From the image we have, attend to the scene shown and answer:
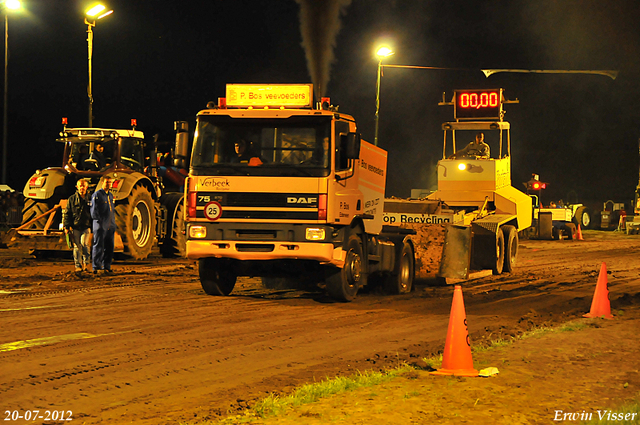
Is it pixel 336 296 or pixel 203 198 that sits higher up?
pixel 203 198

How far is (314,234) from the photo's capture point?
11703 millimetres

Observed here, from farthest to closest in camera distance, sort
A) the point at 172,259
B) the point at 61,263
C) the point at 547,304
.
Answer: the point at 172,259 → the point at 61,263 → the point at 547,304

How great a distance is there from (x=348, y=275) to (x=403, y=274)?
2.54 metres

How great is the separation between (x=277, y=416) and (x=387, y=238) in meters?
8.89

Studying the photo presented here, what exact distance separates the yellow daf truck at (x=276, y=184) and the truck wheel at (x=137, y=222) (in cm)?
579

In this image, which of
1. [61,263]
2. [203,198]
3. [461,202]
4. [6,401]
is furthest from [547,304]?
[61,263]

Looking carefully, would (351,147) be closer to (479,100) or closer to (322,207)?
(322,207)

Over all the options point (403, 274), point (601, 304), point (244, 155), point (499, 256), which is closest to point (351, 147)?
point (244, 155)

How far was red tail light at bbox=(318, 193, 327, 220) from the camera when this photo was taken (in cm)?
1160

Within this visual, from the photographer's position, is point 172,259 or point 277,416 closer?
point 277,416

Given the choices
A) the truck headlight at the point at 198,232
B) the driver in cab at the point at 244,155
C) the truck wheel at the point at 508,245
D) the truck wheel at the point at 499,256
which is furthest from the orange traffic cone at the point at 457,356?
the truck wheel at the point at 508,245

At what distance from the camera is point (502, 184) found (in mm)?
21359

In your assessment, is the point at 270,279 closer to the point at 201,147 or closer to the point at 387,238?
the point at 387,238

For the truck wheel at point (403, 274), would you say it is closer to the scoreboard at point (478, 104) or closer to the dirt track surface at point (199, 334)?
the dirt track surface at point (199, 334)
